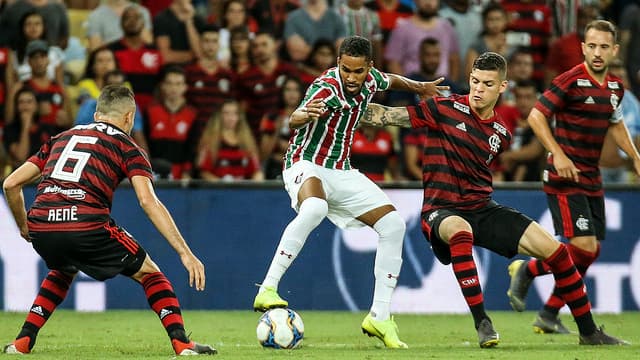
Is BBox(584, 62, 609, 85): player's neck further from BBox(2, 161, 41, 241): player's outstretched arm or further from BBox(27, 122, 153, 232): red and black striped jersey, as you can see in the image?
BBox(2, 161, 41, 241): player's outstretched arm

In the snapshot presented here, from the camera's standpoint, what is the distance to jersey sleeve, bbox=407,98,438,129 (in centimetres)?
873

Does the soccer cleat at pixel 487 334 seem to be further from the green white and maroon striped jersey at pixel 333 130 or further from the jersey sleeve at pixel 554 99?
the jersey sleeve at pixel 554 99

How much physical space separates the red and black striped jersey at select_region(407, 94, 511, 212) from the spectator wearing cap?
572 centimetres

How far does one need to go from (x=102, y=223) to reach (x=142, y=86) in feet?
21.5

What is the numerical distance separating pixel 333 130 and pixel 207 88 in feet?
17.4

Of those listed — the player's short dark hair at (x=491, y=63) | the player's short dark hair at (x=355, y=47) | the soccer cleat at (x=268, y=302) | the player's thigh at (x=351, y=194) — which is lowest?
the soccer cleat at (x=268, y=302)

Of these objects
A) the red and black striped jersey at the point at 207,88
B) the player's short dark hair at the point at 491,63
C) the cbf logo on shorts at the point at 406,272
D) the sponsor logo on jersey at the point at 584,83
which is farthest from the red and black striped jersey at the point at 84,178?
the red and black striped jersey at the point at 207,88

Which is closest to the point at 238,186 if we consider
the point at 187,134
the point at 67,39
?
the point at 187,134

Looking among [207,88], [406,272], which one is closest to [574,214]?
[406,272]

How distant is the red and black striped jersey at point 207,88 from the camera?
1384cm

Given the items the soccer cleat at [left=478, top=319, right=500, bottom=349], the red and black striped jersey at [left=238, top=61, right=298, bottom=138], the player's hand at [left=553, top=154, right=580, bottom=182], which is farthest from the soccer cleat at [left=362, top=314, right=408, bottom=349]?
the red and black striped jersey at [left=238, top=61, right=298, bottom=138]

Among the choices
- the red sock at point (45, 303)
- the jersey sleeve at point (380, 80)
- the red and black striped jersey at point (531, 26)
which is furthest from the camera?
the red and black striped jersey at point (531, 26)

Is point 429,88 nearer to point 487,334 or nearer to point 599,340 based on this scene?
point 487,334

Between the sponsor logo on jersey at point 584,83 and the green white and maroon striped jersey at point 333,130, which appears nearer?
the green white and maroon striped jersey at point 333,130
